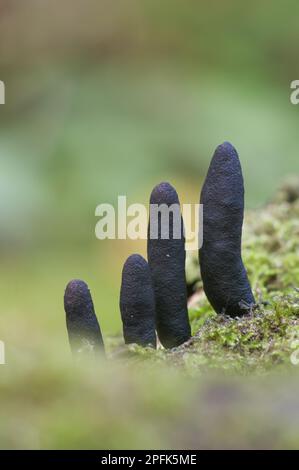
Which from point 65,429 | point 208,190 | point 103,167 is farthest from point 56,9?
point 65,429

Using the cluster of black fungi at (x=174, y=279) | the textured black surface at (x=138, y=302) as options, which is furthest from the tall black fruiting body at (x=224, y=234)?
the textured black surface at (x=138, y=302)

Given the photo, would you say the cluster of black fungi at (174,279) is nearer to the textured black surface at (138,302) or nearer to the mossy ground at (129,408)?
the textured black surface at (138,302)

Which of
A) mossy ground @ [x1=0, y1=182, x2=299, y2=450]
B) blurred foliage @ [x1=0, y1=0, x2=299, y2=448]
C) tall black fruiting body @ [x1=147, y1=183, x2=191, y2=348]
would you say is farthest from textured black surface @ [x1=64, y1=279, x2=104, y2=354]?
mossy ground @ [x1=0, y1=182, x2=299, y2=450]

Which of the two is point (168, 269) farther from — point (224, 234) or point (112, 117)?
A: point (112, 117)

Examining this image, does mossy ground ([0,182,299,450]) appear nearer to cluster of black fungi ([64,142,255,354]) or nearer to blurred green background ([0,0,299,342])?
cluster of black fungi ([64,142,255,354])

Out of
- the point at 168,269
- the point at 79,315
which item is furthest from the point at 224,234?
the point at 79,315
